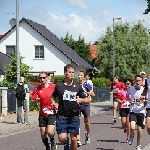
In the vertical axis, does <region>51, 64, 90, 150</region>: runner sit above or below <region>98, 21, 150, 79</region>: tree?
below

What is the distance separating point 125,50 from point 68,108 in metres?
68.6

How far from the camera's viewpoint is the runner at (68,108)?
28.0 feet

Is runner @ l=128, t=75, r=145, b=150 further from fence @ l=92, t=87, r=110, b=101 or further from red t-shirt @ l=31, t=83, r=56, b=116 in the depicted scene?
fence @ l=92, t=87, r=110, b=101

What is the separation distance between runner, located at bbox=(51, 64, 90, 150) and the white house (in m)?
41.0

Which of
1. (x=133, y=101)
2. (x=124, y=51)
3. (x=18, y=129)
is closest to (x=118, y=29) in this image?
(x=124, y=51)

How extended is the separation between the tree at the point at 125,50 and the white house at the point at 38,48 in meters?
24.9

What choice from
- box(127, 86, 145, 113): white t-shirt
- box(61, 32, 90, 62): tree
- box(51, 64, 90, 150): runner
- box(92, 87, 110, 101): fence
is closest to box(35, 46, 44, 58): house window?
box(92, 87, 110, 101): fence

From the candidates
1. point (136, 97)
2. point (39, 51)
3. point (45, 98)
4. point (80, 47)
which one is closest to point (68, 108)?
point (45, 98)

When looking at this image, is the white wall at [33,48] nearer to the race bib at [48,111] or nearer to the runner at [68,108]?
the race bib at [48,111]

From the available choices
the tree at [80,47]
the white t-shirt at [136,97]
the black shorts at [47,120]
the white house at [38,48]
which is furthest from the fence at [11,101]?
the tree at [80,47]

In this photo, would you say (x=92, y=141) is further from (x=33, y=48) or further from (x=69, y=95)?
(x=33, y=48)

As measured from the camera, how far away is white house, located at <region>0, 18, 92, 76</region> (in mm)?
50000

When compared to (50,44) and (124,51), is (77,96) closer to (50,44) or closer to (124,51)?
(50,44)

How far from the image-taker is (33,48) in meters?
50.9
